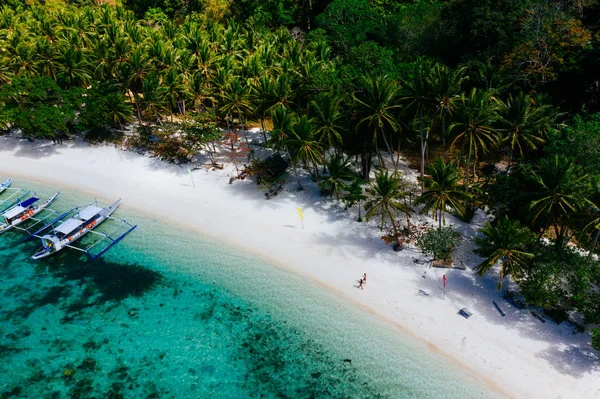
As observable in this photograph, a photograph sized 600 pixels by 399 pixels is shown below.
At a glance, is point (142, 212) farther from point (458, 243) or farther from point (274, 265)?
point (458, 243)

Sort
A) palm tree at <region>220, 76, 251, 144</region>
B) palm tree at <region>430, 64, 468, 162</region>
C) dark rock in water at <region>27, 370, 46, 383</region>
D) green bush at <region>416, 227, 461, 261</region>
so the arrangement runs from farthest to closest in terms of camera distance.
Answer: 1. palm tree at <region>220, 76, 251, 144</region>
2. palm tree at <region>430, 64, 468, 162</region>
3. green bush at <region>416, 227, 461, 261</region>
4. dark rock in water at <region>27, 370, 46, 383</region>

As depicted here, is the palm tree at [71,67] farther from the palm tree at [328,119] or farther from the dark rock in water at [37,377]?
the dark rock in water at [37,377]

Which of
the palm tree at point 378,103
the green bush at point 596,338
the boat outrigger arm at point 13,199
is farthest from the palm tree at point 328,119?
the boat outrigger arm at point 13,199

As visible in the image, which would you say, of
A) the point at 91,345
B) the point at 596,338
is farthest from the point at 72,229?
the point at 596,338

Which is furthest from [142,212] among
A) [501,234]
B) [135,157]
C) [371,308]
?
[501,234]

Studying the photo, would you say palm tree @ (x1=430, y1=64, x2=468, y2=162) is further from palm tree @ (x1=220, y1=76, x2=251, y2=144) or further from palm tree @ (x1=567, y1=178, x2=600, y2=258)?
palm tree @ (x1=220, y1=76, x2=251, y2=144)

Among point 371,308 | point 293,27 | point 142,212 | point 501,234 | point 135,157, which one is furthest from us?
point 293,27

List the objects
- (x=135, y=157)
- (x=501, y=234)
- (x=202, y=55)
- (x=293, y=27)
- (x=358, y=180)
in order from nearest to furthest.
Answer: (x=501, y=234)
(x=358, y=180)
(x=135, y=157)
(x=202, y=55)
(x=293, y=27)

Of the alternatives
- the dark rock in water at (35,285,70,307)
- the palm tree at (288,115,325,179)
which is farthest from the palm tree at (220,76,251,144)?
the dark rock in water at (35,285,70,307)
